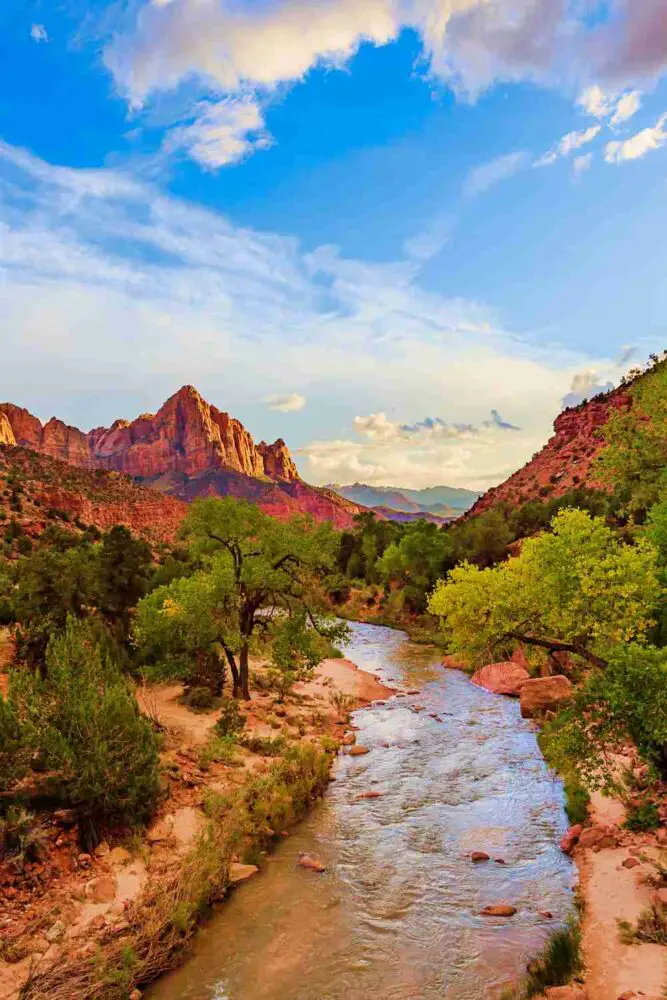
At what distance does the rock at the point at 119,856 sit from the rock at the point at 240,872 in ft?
7.60

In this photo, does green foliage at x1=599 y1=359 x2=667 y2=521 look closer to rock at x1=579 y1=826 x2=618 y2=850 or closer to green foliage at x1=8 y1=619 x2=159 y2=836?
rock at x1=579 y1=826 x2=618 y2=850

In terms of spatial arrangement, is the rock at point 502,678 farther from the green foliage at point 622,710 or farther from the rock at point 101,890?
the rock at point 101,890

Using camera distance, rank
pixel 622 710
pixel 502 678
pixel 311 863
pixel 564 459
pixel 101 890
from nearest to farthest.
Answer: pixel 622 710 < pixel 101 890 < pixel 311 863 < pixel 502 678 < pixel 564 459

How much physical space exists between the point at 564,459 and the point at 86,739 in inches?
3954

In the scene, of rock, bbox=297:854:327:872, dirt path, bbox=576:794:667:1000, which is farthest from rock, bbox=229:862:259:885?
dirt path, bbox=576:794:667:1000

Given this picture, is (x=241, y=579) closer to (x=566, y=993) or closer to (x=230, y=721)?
(x=230, y=721)

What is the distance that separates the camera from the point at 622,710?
11711mm

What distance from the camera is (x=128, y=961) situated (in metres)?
10.0

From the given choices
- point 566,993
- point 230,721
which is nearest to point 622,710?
point 566,993

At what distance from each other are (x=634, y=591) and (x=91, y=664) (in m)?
13.7

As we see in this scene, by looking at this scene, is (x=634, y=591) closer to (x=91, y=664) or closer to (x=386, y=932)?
(x=386, y=932)

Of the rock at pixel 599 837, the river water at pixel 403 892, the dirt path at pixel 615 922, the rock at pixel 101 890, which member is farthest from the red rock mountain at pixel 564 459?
the rock at pixel 101 890

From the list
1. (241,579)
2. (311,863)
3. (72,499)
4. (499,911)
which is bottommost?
(311,863)

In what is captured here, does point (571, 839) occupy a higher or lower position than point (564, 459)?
lower
